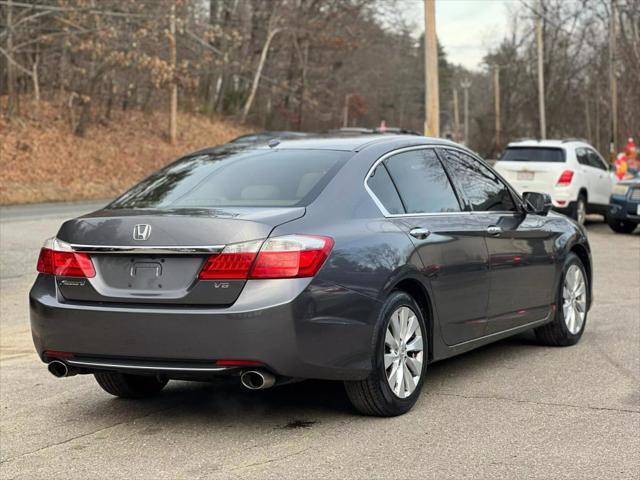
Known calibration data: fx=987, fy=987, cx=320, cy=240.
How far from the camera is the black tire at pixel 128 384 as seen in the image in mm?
6000

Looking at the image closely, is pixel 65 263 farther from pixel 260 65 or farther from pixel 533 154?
pixel 260 65

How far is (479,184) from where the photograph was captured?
276 inches

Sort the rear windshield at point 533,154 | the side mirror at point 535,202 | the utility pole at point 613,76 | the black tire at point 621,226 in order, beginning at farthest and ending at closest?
1. the utility pole at point 613,76
2. the rear windshield at point 533,154
3. the black tire at point 621,226
4. the side mirror at point 535,202

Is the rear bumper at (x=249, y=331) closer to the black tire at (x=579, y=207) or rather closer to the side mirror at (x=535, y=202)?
the side mirror at (x=535, y=202)

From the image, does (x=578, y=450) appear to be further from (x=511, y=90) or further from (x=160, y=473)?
(x=511, y=90)

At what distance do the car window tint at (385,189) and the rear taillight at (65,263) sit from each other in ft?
5.49

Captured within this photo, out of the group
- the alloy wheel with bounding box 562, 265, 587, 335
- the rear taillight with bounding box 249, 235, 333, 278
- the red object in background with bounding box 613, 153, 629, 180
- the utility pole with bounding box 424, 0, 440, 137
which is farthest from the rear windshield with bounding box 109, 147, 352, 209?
the red object in background with bounding box 613, 153, 629, 180

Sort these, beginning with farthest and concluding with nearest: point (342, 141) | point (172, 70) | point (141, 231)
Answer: point (172, 70) → point (342, 141) → point (141, 231)

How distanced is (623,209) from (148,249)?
15075 mm

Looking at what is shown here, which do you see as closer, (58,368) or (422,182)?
(58,368)

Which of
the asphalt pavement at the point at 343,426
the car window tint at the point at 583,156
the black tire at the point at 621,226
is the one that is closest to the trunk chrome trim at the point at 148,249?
the asphalt pavement at the point at 343,426

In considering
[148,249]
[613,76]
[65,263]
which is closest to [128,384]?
[65,263]

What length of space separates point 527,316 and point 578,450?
7.70ft

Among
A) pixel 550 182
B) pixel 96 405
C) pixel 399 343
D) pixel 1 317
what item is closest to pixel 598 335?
pixel 399 343
